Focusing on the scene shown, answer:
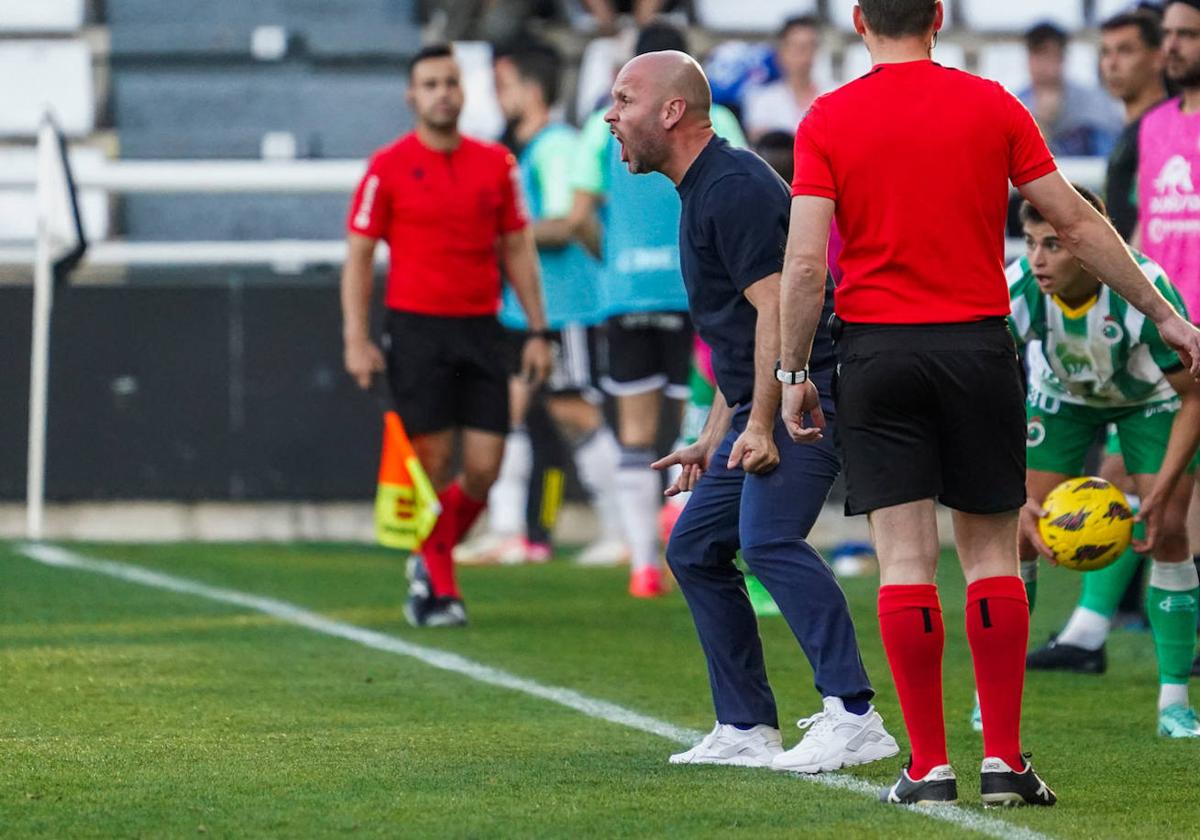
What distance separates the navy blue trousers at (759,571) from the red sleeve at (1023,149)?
0.96 metres

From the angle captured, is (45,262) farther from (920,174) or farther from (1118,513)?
(920,174)

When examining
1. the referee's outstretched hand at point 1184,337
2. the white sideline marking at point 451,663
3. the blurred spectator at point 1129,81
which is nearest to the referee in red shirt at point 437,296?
the white sideline marking at point 451,663

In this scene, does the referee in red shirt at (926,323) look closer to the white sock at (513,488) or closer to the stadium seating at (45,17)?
the white sock at (513,488)

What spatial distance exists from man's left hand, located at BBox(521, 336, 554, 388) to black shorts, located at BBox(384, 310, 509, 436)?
0.65 feet

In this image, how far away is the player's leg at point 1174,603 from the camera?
6.44 m

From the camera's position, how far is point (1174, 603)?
6.55m

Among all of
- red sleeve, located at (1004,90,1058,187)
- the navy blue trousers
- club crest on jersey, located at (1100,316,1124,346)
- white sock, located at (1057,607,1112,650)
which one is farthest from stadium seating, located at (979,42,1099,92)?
red sleeve, located at (1004,90,1058,187)

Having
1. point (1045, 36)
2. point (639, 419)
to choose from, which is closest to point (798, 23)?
point (1045, 36)

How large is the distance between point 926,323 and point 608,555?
23.1 ft

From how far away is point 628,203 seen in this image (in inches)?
403

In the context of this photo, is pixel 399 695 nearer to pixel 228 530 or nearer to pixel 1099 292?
pixel 1099 292

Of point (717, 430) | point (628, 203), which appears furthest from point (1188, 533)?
point (628, 203)

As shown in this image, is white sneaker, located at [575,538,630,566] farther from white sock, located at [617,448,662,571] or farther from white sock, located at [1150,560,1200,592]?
white sock, located at [1150,560,1200,592]

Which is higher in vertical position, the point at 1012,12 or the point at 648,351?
the point at 1012,12
